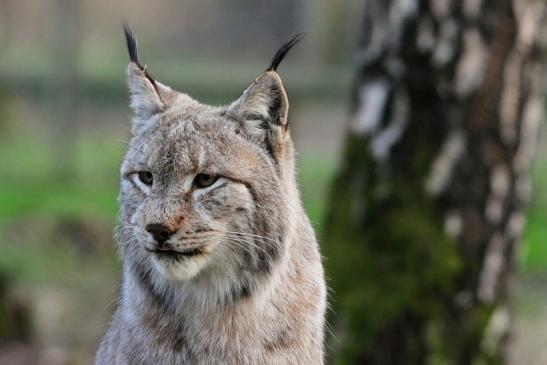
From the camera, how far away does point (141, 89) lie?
14.0 feet

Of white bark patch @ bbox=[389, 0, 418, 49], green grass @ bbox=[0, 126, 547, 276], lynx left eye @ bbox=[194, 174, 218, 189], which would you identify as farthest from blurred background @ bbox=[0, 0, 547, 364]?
lynx left eye @ bbox=[194, 174, 218, 189]

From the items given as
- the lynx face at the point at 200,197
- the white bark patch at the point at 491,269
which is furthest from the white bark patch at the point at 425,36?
the lynx face at the point at 200,197

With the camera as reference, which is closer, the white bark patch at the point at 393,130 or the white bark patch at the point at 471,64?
the white bark patch at the point at 471,64

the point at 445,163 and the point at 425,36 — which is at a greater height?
the point at 425,36

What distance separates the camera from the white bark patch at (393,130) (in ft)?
20.3

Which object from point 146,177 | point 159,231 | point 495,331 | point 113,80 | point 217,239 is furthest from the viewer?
point 113,80

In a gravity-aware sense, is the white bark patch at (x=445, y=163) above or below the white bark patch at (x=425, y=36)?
below

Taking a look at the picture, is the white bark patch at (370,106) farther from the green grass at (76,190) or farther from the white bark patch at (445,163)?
the green grass at (76,190)

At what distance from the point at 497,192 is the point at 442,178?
0.32 meters

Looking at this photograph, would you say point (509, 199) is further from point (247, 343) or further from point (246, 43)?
point (246, 43)

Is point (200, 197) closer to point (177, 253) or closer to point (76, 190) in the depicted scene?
point (177, 253)

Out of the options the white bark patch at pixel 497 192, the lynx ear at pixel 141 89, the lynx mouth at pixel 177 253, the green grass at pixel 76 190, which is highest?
the lynx ear at pixel 141 89

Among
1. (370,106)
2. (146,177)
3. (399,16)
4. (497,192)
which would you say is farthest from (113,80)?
(146,177)

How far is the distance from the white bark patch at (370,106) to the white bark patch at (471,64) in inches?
17.0
